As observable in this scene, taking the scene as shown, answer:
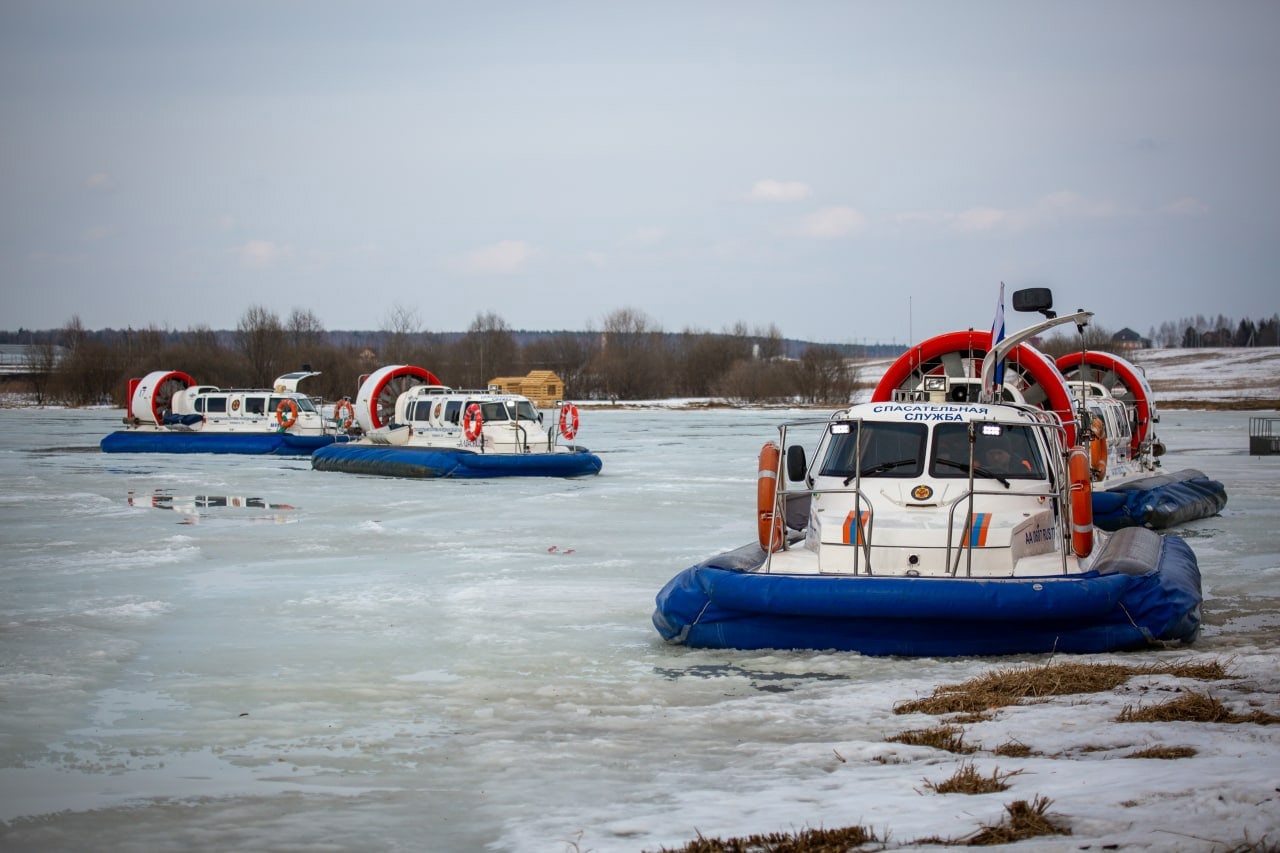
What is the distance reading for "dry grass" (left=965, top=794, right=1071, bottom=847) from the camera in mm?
Answer: 4012

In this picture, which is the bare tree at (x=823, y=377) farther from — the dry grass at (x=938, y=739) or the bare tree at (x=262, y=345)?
the dry grass at (x=938, y=739)

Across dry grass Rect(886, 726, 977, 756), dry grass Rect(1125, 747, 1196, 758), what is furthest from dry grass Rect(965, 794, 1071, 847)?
dry grass Rect(886, 726, 977, 756)

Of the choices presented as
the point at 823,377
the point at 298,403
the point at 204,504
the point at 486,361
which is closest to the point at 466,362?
the point at 486,361

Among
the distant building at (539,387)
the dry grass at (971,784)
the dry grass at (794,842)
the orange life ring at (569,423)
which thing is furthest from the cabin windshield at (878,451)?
the distant building at (539,387)

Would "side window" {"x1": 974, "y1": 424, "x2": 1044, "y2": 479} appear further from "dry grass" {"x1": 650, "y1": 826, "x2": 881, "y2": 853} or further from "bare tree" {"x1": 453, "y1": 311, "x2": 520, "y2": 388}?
"bare tree" {"x1": 453, "y1": 311, "x2": 520, "y2": 388}

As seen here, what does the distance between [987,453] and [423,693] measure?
13.4ft

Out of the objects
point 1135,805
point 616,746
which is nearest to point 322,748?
point 616,746

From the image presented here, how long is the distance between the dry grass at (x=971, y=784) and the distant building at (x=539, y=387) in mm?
52656

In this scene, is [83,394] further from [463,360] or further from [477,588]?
[477,588]

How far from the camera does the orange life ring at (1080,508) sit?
8.20 m

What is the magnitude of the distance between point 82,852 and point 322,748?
1403 mm

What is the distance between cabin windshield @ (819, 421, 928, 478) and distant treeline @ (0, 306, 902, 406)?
55042mm

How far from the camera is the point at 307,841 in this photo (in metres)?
4.49

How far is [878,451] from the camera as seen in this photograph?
873cm
